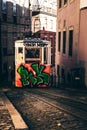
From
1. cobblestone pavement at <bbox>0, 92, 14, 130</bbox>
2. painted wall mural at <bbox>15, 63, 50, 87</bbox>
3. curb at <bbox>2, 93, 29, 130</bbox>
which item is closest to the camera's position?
curb at <bbox>2, 93, 29, 130</bbox>

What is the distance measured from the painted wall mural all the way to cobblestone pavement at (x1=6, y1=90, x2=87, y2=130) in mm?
4719

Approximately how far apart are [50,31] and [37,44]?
2334 centimetres

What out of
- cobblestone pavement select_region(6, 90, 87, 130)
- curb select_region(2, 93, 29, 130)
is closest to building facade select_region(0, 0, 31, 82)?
cobblestone pavement select_region(6, 90, 87, 130)

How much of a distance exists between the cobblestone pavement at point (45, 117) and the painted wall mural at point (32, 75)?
15.5 ft

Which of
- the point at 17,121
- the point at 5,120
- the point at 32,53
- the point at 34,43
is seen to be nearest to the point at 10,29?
the point at 34,43

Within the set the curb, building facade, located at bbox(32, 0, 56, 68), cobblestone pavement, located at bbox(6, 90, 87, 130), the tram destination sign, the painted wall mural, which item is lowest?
cobblestone pavement, located at bbox(6, 90, 87, 130)

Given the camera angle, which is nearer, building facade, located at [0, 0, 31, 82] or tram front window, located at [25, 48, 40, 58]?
tram front window, located at [25, 48, 40, 58]

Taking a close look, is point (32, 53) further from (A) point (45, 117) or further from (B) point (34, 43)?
(A) point (45, 117)

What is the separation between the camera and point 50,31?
39.8 metres

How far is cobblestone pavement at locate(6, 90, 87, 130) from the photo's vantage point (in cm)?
809

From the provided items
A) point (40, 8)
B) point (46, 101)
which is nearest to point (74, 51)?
point (46, 101)

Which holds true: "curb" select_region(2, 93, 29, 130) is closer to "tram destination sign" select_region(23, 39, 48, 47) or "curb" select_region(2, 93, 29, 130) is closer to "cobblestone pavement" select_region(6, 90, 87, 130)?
"cobblestone pavement" select_region(6, 90, 87, 130)

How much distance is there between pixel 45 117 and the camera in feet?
30.1

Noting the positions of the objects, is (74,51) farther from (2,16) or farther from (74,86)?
(2,16)
